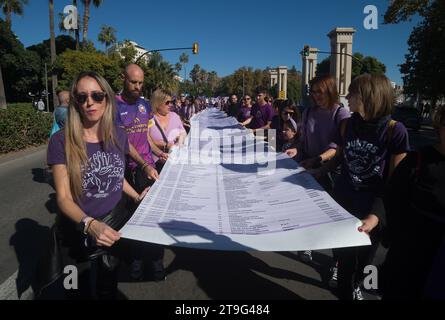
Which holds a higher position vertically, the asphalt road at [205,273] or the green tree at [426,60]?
the green tree at [426,60]

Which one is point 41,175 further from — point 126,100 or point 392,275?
point 392,275

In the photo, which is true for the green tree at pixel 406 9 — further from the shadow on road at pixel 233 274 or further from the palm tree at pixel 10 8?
the palm tree at pixel 10 8

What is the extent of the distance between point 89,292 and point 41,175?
7.83 meters

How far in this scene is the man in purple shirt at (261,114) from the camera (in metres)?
8.84

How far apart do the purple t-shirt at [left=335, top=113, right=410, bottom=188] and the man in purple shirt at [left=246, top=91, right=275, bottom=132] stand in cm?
599

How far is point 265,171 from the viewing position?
10.9 ft

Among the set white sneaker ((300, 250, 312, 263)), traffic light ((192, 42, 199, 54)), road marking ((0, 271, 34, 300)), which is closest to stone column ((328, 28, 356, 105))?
traffic light ((192, 42, 199, 54))

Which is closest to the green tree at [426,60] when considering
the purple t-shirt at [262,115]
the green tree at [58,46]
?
the purple t-shirt at [262,115]

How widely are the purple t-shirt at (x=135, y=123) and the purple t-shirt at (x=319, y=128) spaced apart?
168 centimetres

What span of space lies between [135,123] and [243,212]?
1.91 meters

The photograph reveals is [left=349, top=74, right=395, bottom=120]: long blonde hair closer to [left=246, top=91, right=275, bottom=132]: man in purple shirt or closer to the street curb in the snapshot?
[left=246, top=91, right=275, bottom=132]: man in purple shirt

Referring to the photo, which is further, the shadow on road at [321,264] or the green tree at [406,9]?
the green tree at [406,9]

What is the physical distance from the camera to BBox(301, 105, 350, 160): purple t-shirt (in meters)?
3.54
